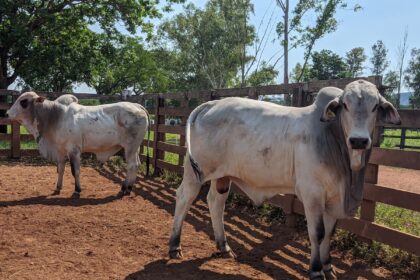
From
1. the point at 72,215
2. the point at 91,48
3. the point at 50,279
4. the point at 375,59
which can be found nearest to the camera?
the point at 50,279

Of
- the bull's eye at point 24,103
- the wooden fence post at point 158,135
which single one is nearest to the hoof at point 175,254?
the bull's eye at point 24,103

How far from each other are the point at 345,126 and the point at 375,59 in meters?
58.8

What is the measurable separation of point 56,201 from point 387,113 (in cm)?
537

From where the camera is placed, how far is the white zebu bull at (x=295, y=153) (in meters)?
3.50

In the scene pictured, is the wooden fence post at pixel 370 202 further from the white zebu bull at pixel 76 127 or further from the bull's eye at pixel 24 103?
the bull's eye at pixel 24 103

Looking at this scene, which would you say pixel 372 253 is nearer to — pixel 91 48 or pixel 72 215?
pixel 72 215

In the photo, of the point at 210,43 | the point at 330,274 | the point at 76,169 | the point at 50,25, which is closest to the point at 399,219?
the point at 330,274

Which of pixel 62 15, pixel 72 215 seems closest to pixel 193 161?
pixel 72 215

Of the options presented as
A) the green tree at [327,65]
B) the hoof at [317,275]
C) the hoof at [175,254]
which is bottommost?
the hoof at [175,254]

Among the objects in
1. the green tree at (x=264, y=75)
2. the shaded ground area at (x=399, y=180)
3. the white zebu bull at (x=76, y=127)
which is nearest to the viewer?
the white zebu bull at (x=76, y=127)

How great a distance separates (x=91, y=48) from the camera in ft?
60.6

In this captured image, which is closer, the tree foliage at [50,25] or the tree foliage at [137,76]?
the tree foliage at [50,25]

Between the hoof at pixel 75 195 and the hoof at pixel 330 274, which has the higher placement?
the hoof at pixel 330 274

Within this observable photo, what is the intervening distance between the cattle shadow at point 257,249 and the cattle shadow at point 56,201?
88cm
